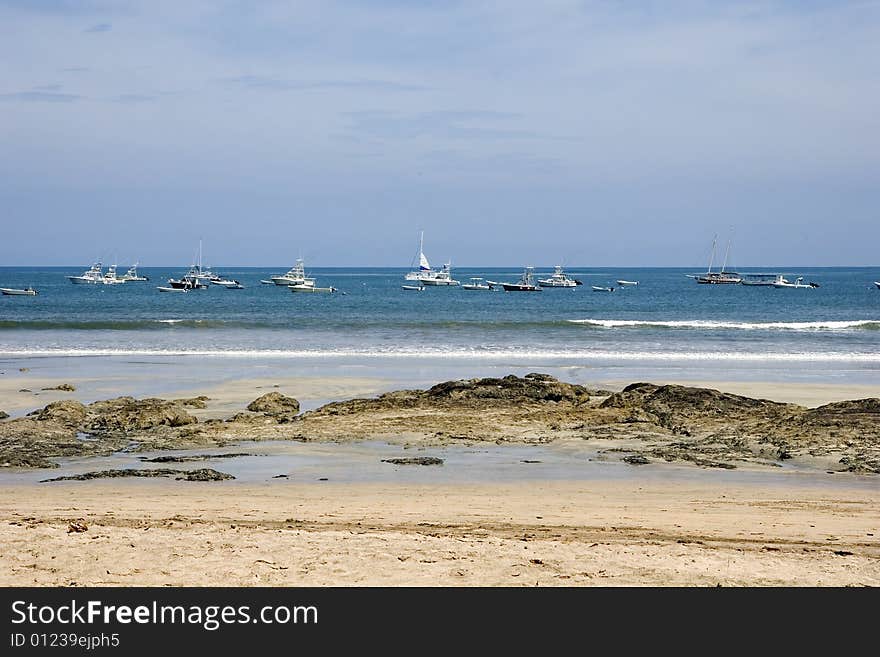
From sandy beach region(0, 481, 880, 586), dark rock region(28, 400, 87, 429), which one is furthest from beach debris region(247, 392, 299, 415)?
sandy beach region(0, 481, 880, 586)

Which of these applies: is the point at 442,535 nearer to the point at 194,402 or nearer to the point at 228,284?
the point at 194,402

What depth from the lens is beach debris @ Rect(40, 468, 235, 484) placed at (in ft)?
36.1

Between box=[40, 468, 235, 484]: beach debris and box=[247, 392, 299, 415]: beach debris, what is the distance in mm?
4821

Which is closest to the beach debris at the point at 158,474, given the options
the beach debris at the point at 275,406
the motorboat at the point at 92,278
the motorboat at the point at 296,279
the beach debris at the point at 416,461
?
the beach debris at the point at 416,461

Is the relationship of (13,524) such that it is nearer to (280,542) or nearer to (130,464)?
(280,542)

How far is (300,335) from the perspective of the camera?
40.4m

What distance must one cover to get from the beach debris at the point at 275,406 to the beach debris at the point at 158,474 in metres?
4.82

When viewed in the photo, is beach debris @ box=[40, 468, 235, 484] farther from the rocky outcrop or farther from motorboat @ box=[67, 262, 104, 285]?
motorboat @ box=[67, 262, 104, 285]

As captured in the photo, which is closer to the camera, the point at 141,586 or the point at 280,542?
the point at 141,586

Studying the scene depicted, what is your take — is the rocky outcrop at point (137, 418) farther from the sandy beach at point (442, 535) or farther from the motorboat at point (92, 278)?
the motorboat at point (92, 278)

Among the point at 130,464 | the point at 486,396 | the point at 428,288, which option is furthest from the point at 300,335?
the point at 428,288

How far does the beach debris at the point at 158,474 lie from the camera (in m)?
11.0

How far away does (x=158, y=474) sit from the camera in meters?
11.2
